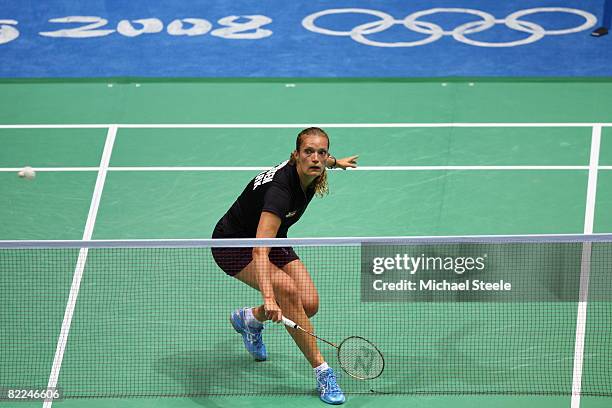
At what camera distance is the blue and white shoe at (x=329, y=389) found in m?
8.03

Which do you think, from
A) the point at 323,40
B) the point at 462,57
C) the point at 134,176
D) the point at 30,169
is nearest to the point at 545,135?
the point at 462,57

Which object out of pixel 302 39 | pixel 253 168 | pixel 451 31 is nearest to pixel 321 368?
pixel 253 168

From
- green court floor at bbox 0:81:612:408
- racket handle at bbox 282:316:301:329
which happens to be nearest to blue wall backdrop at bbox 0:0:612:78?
green court floor at bbox 0:81:612:408

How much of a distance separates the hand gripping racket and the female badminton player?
164 mm

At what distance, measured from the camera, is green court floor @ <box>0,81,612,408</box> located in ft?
34.0

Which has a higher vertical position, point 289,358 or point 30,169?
point 30,169

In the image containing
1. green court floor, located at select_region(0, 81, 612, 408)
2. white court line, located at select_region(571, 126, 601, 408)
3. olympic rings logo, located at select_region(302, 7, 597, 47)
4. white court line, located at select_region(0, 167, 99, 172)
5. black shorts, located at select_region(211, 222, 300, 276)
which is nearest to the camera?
black shorts, located at select_region(211, 222, 300, 276)

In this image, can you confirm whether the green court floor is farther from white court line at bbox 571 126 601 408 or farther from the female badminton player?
the female badminton player

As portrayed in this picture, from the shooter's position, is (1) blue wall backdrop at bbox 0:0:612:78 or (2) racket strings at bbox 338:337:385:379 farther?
(1) blue wall backdrop at bbox 0:0:612:78

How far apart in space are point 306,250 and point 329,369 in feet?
5.55

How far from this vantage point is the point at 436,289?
8203 millimetres

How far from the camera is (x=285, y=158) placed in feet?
37.8

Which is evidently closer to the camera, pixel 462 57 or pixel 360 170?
pixel 360 170

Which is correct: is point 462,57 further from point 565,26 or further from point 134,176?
point 134,176
